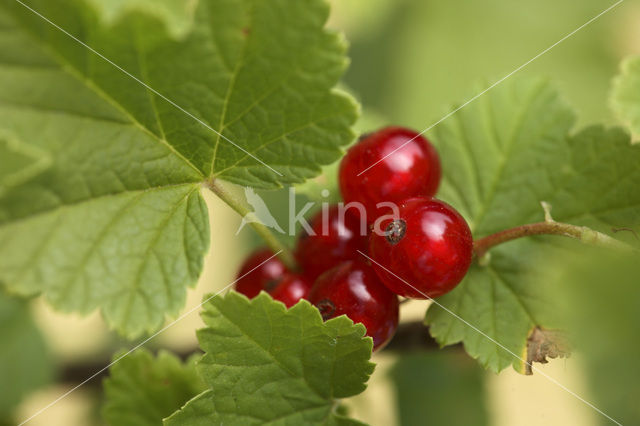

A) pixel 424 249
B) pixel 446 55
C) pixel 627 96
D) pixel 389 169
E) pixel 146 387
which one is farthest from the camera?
pixel 446 55

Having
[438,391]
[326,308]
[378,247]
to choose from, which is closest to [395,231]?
[378,247]

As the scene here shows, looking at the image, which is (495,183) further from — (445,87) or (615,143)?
(445,87)

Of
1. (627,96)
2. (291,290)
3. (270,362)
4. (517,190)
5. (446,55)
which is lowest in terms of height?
(270,362)

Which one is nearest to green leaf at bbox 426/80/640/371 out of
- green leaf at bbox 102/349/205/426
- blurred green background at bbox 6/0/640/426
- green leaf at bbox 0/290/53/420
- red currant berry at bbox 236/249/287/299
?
red currant berry at bbox 236/249/287/299

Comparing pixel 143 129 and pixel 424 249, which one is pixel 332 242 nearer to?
pixel 424 249

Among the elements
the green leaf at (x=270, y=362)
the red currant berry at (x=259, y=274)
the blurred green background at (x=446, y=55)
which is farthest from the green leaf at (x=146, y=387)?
the blurred green background at (x=446, y=55)

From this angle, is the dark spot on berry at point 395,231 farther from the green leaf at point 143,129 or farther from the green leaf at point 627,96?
the green leaf at point 627,96
